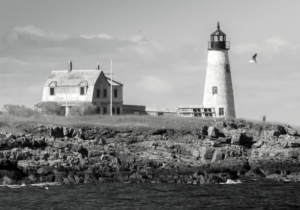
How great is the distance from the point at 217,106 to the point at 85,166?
22587mm

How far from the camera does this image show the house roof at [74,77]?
7012 cm

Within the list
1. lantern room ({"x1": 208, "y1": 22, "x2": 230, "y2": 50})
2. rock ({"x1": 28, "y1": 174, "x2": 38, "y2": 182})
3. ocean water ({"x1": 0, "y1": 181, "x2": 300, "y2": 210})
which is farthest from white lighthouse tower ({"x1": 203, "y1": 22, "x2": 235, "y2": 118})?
rock ({"x1": 28, "y1": 174, "x2": 38, "y2": 182})

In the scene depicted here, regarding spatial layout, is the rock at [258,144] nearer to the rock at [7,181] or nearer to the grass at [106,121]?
the grass at [106,121]

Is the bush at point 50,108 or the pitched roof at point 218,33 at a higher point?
the pitched roof at point 218,33

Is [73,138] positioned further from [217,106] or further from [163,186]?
[217,106]

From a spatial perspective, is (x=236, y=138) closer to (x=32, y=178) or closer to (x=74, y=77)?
(x=32, y=178)

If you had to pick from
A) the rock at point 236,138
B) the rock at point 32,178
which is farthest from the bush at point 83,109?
the rock at point 32,178

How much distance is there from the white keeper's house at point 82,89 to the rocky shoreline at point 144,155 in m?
12.4

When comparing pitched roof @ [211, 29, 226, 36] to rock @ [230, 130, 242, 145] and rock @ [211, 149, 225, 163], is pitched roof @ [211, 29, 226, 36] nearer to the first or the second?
rock @ [230, 130, 242, 145]

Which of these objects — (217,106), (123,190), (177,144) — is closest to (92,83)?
(217,106)

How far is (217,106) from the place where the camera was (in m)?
69.8

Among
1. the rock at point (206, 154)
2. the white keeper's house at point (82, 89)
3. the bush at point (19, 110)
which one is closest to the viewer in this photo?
the rock at point (206, 154)

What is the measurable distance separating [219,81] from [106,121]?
12.4m

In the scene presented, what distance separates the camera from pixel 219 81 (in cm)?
6944
